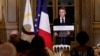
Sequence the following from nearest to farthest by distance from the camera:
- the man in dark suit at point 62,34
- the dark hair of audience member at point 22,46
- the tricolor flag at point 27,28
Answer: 1. the dark hair of audience member at point 22,46
2. the tricolor flag at point 27,28
3. the man in dark suit at point 62,34

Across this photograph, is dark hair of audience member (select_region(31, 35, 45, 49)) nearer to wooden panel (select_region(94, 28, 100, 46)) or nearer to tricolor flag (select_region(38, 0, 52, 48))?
tricolor flag (select_region(38, 0, 52, 48))

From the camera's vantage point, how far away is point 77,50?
4.17m

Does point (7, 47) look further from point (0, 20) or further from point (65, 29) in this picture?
point (0, 20)

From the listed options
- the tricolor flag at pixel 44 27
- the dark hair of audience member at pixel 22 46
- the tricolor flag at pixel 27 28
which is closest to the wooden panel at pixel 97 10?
the tricolor flag at pixel 27 28

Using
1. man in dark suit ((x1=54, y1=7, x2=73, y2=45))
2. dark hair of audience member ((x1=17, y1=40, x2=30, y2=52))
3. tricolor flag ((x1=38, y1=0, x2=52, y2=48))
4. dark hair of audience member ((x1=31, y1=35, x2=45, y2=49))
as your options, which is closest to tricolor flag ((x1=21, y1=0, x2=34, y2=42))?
tricolor flag ((x1=38, y1=0, x2=52, y2=48))

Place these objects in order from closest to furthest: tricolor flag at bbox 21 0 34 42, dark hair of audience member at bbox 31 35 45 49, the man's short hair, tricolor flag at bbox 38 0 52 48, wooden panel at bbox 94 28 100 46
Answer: the man's short hair < dark hair of audience member at bbox 31 35 45 49 < tricolor flag at bbox 38 0 52 48 < tricolor flag at bbox 21 0 34 42 < wooden panel at bbox 94 28 100 46

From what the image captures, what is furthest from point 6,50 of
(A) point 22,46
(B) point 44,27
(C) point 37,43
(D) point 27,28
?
(D) point 27,28

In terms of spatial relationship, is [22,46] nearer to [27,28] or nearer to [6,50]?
[6,50]

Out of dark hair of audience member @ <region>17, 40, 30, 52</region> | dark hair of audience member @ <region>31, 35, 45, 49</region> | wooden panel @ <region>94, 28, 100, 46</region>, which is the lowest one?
wooden panel @ <region>94, 28, 100, 46</region>

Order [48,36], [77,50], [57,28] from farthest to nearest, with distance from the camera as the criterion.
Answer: [57,28]
[48,36]
[77,50]

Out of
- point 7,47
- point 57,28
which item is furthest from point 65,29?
point 7,47

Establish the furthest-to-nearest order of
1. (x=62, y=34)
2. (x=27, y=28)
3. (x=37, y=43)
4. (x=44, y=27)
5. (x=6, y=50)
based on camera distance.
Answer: (x=62, y=34)
(x=27, y=28)
(x=44, y=27)
(x=37, y=43)
(x=6, y=50)

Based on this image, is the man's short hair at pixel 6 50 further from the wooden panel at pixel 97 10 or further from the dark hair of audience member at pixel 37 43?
the wooden panel at pixel 97 10

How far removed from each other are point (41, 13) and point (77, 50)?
8.25 ft
